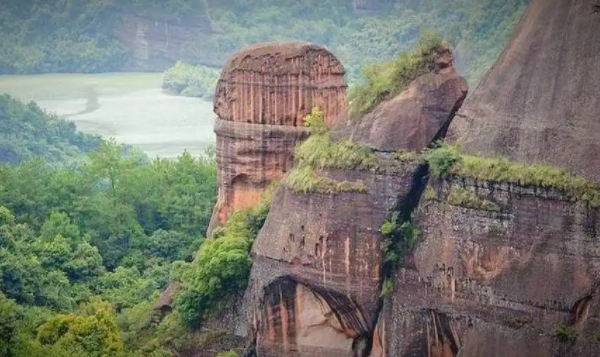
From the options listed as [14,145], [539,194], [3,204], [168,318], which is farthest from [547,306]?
[14,145]

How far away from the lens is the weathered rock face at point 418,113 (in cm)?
3081

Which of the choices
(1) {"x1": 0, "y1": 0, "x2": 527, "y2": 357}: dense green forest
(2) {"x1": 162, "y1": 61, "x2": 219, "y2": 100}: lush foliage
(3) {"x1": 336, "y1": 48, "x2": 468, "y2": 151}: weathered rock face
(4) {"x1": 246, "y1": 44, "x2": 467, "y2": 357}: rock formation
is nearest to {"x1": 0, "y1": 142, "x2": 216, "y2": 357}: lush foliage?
(1) {"x1": 0, "y1": 0, "x2": 527, "y2": 357}: dense green forest

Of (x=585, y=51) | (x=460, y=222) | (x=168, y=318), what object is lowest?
(x=168, y=318)

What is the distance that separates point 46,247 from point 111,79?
54.6m

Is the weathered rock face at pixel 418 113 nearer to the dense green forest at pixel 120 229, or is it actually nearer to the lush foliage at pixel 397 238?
the dense green forest at pixel 120 229

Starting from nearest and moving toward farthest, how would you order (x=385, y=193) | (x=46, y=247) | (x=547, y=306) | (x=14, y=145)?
(x=547, y=306)
(x=385, y=193)
(x=46, y=247)
(x=14, y=145)

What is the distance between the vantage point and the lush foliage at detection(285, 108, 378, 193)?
31.0 m

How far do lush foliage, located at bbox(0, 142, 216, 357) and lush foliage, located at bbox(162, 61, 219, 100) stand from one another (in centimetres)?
3583

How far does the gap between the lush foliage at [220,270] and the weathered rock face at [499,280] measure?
3.93 m

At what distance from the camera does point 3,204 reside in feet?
149

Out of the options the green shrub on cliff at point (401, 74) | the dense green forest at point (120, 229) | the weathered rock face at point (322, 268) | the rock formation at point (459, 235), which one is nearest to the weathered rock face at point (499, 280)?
the rock formation at point (459, 235)

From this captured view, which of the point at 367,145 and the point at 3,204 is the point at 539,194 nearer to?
the point at 367,145

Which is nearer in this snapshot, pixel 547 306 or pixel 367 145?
pixel 547 306

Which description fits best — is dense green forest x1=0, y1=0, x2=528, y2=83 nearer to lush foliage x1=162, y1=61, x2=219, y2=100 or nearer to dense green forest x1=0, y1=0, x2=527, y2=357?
lush foliage x1=162, y1=61, x2=219, y2=100
